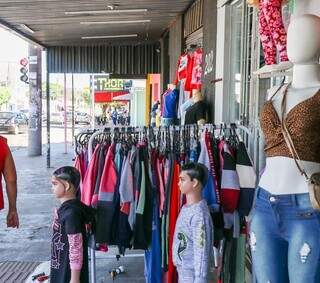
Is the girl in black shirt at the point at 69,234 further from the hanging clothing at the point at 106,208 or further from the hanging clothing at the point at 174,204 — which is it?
the hanging clothing at the point at 174,204

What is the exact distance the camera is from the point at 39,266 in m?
4.80

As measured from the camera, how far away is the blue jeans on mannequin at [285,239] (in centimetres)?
202

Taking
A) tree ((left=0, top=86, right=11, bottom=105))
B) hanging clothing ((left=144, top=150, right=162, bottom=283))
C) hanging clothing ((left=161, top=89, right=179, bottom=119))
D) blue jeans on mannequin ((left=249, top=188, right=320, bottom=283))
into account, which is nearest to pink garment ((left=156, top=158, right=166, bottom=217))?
hanging clothing ((left=144, top=150, right=162, bottom=283))

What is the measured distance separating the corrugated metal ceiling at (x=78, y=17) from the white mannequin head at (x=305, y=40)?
19.1 ft

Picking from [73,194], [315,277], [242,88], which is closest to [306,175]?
[315,277]

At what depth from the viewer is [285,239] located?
2.11 m

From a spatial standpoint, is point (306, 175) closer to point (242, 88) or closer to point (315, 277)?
point (315, 277)

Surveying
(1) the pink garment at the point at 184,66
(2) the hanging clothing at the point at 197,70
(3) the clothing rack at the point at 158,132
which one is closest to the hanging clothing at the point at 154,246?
(3) the clothing rack at the point at 158,132

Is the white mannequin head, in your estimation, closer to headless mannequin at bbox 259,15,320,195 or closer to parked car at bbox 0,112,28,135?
headless mannequin at bbox 259,15,320,195

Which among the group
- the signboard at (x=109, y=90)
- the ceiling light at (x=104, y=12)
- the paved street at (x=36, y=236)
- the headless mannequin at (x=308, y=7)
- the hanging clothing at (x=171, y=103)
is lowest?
the paved street at (x=36, y=236)

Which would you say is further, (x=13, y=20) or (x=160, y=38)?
(x=160, y=38)

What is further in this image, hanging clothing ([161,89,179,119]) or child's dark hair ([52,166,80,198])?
hanging clothing ([161,89,179,119])

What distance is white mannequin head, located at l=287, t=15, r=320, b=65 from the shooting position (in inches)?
83.5

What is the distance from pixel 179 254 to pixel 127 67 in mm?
11350
